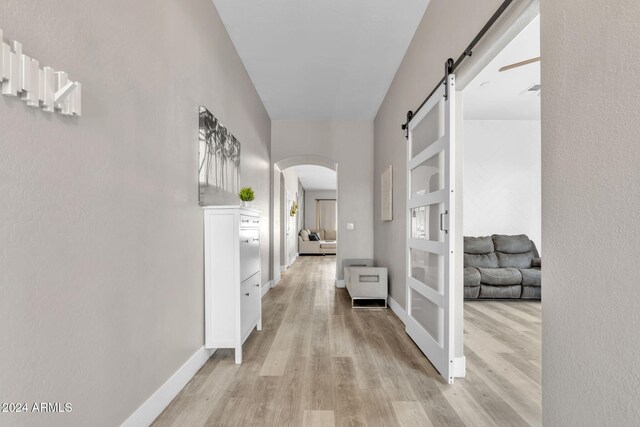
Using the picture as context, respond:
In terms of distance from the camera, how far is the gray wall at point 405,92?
2.31m

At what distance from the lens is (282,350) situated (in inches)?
117

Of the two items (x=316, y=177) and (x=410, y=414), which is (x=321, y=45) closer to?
(x=410, y=414)

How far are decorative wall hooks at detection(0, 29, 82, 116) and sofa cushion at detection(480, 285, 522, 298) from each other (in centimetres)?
493

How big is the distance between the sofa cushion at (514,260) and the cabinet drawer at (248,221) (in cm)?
370

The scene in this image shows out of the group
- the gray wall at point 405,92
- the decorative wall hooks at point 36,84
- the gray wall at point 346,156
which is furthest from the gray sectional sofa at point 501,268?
the decorative wall hooks at point 36,84

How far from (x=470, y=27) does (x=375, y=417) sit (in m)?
2.31

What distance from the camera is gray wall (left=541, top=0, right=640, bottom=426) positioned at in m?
1.05

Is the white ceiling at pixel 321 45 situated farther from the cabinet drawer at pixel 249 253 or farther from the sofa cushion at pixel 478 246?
the sofa cushion at pixel 478 246

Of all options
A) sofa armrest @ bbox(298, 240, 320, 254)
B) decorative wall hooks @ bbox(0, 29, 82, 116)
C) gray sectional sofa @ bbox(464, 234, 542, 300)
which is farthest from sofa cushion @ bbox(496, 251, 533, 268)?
sofa armrest @ bbox(298, 240, 320, 254)

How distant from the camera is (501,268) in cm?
507

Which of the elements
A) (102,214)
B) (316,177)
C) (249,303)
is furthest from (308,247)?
(102,214)

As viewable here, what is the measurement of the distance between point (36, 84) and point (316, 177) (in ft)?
36.9

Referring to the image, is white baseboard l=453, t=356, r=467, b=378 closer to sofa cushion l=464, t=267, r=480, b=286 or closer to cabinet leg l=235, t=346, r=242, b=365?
cabinet leg l=235, t=346, r=242, b=365

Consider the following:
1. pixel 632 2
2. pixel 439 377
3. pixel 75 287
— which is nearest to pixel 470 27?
pixel 632 2
